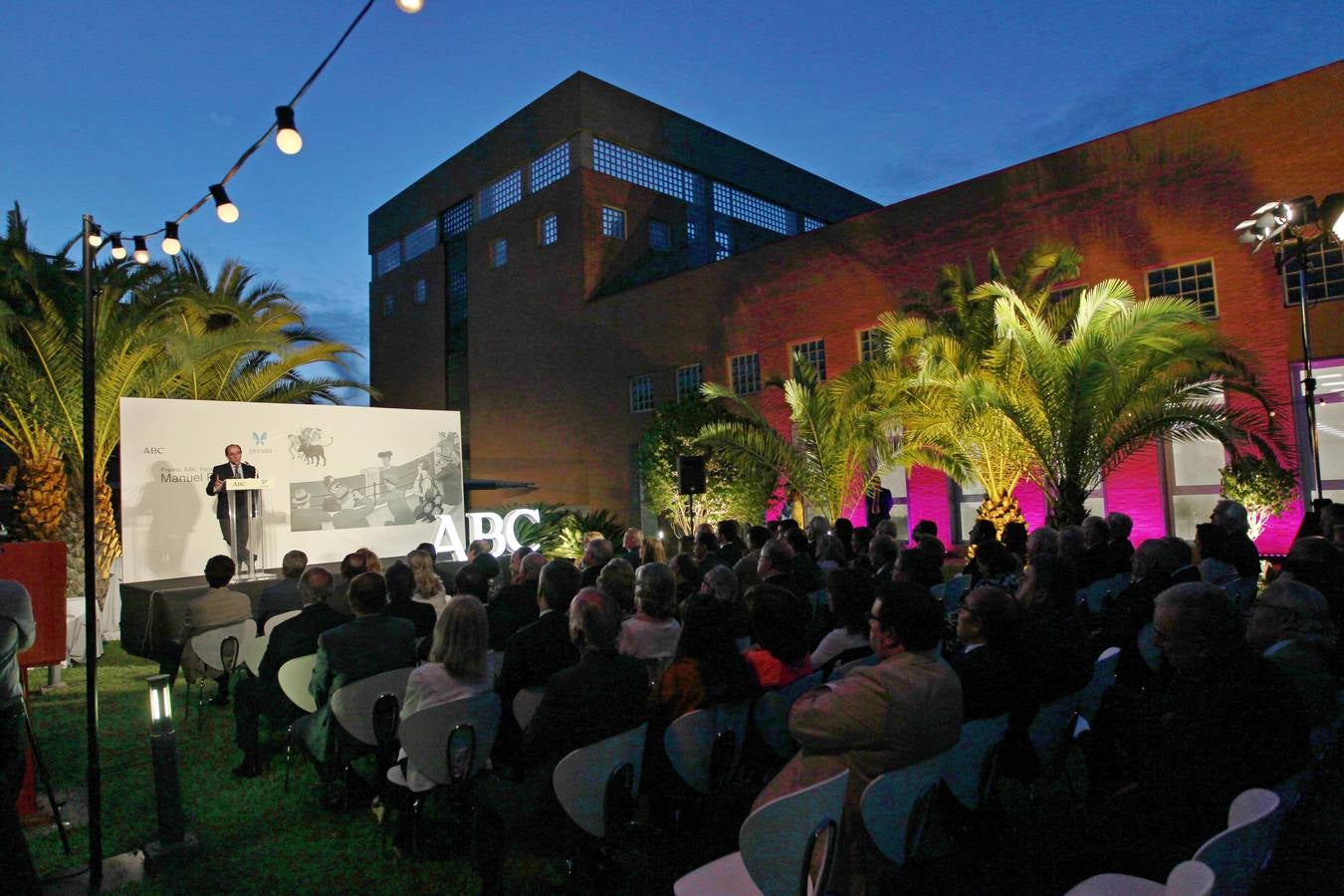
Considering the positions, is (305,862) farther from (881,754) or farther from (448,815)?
(881,754)

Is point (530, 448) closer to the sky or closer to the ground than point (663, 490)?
closer to the sky

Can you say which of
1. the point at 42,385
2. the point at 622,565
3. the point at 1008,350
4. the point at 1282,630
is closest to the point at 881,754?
the point at 1282,630

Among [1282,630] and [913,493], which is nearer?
[1282,630]

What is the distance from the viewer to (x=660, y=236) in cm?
2589

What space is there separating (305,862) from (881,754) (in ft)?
9.31

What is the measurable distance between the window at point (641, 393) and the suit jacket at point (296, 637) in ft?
57.0

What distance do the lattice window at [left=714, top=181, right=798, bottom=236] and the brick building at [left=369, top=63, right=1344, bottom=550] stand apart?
0.08 metres

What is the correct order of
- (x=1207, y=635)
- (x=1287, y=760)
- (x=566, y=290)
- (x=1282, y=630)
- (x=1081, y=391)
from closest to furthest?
(x=1287, y=760), (x=1207, y=635), (x=1282, y=630), (x=1081, y=391), (x=566, y=290)

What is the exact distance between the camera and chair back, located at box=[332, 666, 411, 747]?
406 cm

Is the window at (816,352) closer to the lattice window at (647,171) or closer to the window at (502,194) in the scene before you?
the lattice window at (647,171)

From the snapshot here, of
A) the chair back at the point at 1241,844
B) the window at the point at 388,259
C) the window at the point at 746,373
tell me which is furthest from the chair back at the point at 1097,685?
the window at the point at 388,259

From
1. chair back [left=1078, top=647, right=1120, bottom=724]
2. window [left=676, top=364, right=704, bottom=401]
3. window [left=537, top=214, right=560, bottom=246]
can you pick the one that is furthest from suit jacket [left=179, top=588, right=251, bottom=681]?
window [left=537, top=214, right=560, bottom=246]

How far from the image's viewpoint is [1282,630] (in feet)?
10.6

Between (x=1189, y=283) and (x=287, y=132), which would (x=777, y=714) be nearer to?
(x=287, y=132)
